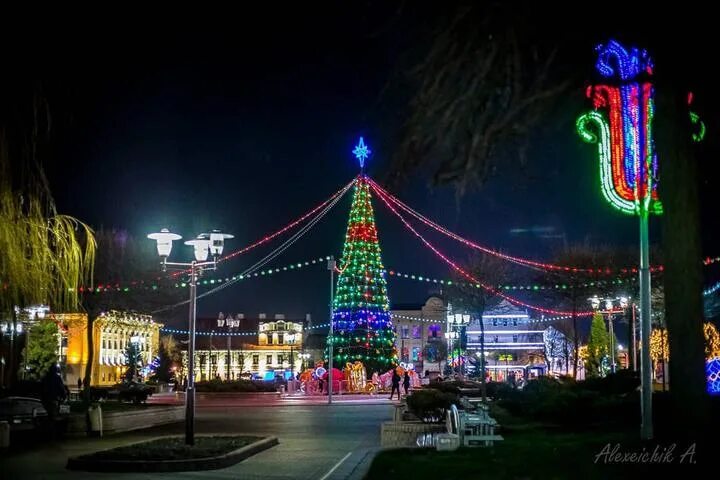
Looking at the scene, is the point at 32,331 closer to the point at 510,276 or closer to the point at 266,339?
the point at 510,276

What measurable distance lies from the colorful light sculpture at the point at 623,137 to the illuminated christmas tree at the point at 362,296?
120 ft

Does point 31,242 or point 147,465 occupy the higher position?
point 31,242

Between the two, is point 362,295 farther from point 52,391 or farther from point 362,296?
point 52,391

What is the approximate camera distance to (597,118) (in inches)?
572

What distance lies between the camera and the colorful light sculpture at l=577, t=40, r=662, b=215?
10977 mm

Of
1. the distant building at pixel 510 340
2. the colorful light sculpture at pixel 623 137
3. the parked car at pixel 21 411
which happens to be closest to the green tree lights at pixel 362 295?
the parked car at pixel 21 411

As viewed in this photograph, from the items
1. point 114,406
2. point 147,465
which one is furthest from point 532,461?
point 114,406

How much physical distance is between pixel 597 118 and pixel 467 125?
686cm

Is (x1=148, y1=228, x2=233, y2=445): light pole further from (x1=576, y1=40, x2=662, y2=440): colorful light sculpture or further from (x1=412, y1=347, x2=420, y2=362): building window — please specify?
(x1=412, y1=347, x2=420, y2=362): building window

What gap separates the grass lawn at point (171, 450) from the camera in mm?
15898

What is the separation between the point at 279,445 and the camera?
20469 mm

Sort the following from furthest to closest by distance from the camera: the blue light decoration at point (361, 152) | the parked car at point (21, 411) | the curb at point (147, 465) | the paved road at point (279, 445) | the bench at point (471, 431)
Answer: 1. the blue light decoration at point (361, 152)
2. the parked car at point (21, 411)
3. the bench at point (471, 431)
4. the curb at point (147, 465)
5. the paved road at point (279, 445)

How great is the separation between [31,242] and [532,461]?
9576 millimetres

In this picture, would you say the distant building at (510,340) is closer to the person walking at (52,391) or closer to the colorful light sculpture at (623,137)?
the person walking at (52,391)
